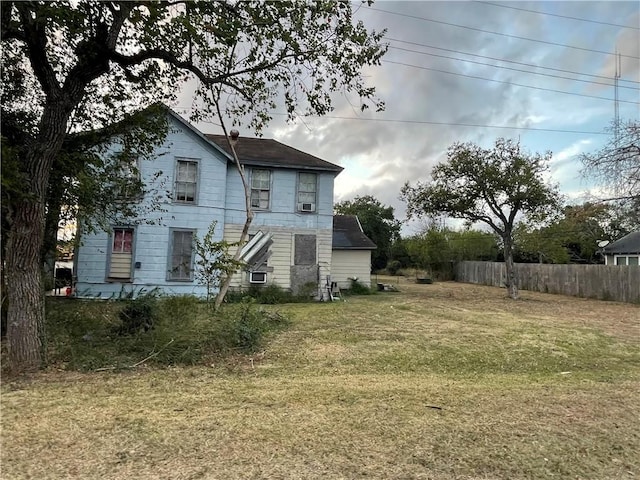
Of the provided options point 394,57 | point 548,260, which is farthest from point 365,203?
point 394,57

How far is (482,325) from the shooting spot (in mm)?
10289

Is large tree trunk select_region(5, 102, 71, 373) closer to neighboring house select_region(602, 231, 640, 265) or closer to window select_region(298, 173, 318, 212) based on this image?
window select_region(298, 173, 318, 212)

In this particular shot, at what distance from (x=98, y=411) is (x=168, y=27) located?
16.2 feet

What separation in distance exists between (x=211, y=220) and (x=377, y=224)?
30446 millimetres

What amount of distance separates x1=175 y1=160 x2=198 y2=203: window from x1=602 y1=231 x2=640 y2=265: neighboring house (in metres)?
26.1

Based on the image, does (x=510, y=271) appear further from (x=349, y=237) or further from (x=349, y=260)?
(x=349, y=237)

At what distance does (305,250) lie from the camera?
636 inches

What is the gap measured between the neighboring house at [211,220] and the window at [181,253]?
0.11 ft

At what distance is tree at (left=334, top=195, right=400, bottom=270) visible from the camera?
4247 cm

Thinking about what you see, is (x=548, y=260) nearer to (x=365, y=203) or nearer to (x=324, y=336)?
(x=365, y=203)

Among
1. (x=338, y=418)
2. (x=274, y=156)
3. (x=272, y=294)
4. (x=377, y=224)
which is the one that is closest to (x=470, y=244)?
(x=377, y=224)

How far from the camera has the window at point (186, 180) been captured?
575 inches

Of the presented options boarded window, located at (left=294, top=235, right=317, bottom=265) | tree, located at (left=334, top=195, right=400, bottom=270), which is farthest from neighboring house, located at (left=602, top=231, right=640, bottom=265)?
boarded window, located at (left=294, top=235, right=317, bottom=265)

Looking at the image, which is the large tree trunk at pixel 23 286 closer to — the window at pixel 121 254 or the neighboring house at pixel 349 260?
the window at pixel 121 254
